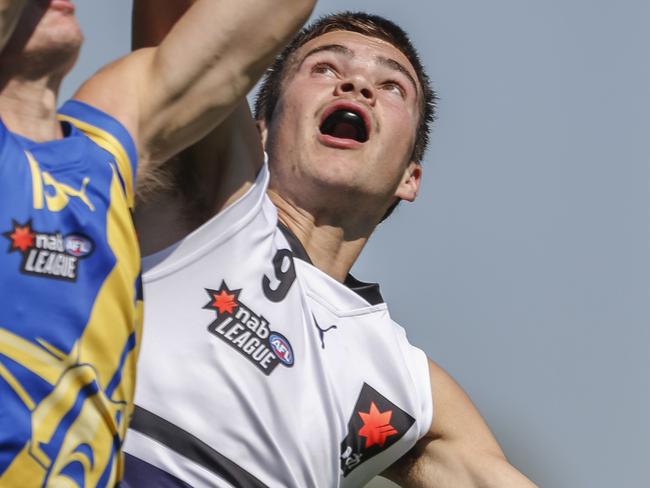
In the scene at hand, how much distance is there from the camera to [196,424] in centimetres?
413

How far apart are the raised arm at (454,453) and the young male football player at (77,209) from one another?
6.51 ft

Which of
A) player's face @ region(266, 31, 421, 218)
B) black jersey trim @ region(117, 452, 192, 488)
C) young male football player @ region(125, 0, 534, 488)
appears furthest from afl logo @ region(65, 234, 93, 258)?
player's face @ region(266, 31, 421, 218)

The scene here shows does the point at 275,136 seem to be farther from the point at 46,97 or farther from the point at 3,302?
the point at 3,302

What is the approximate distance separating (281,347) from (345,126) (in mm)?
1232

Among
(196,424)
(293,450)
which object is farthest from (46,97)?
(293,450)

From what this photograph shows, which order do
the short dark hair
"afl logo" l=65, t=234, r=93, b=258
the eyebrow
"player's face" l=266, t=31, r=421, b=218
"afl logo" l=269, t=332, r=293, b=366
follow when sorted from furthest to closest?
the short dark hair → the eyebrow → "player's face" l=266, t=31, r=421, b=218 → "afl logo" l=269, t=332, r=293, b=366 → "afl logo" l=65, t=234, r=93, b=258

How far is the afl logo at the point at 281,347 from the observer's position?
14.1 feet

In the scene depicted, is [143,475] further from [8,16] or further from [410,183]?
[410,183]

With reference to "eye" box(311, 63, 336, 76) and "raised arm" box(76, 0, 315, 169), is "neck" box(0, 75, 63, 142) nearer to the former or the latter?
"raised arm" box(76, 0, 315, 169)

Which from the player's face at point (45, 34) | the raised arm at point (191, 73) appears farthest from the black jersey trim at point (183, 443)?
the player's face at point (45, 34)

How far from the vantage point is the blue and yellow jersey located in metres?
3.07

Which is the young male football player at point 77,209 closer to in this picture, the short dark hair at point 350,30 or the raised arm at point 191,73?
the raised arm at point 191,73

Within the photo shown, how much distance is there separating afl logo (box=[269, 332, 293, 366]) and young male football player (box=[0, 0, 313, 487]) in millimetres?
818

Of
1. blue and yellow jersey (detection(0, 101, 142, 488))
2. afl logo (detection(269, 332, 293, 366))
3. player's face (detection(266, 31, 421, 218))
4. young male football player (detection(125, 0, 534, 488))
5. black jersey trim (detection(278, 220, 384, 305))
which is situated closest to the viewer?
blue and yellow jersey (detection(0, 101, 142, 488))
